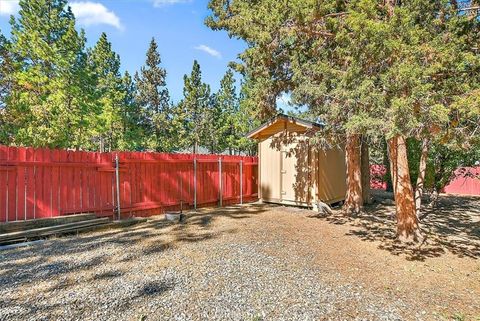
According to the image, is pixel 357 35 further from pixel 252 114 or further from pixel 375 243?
pixel 252 114

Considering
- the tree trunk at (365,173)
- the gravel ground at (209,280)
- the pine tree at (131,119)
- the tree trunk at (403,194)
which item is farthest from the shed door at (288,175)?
the pine tree at (131,119)

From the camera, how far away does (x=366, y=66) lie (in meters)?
4.71

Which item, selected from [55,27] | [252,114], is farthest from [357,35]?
[55,27]

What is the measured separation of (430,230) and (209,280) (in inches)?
236

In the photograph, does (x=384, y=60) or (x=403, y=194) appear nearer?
(x=384, y=60)

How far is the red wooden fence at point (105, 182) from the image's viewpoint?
18.7 feet

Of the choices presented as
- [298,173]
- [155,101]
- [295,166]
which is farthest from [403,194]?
[155,101]

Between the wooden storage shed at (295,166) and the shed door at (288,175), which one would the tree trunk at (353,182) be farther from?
the shed door at (288,175)

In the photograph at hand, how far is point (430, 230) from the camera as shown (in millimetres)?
6934

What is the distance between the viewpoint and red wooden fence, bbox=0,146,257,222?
571 centimetres

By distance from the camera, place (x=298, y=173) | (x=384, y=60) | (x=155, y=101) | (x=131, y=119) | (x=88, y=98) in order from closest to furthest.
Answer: (x=384, y=60)
(x=298, y=173)
(x=88, y=98)
(x=131, y=119)
(x=155, y=101)

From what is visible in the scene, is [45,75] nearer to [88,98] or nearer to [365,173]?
[88,98]

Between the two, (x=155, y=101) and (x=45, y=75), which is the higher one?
(x=155, y=101)

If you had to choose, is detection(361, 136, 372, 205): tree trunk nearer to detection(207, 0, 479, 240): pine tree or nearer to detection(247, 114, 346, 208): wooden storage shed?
detection(247, 114, 346, 208): wooden storage shed
